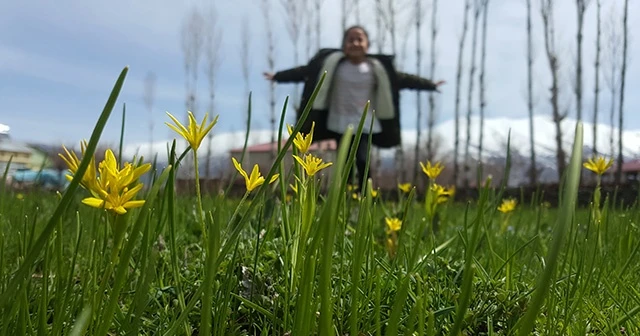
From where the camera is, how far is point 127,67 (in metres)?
0.33

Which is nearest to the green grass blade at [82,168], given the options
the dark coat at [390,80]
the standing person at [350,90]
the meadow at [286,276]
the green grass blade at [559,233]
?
the meadow at [286,276]

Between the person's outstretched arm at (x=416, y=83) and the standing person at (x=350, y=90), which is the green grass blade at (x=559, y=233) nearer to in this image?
the standing person at (x=350, y=90)

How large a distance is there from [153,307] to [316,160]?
380mm

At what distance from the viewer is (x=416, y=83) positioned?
4387 millimetres

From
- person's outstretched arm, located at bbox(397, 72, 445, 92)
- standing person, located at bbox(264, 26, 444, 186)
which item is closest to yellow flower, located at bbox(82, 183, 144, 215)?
standing person, located at bbox(264, 26, 444, 186)

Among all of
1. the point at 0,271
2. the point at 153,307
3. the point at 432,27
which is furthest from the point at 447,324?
the point at 432,27

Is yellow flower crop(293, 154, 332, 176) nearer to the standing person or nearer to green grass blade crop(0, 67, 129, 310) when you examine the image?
green grass blade crop(0, 67, 129, 310)

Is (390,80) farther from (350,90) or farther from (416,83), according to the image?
(350,90)

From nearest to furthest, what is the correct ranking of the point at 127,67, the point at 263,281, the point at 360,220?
the point at 127,67 → the point at 360,220 → the point at 263,281

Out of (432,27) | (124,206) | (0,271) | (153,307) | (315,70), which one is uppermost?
(432,27)

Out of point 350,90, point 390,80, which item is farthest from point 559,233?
point 390,80

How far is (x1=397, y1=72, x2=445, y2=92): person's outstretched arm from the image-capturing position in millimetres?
4352

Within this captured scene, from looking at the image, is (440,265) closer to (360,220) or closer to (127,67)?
(360,220)

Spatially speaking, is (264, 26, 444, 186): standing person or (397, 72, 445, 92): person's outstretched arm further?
(397, 72, 445, 92): person's outstretched arm
